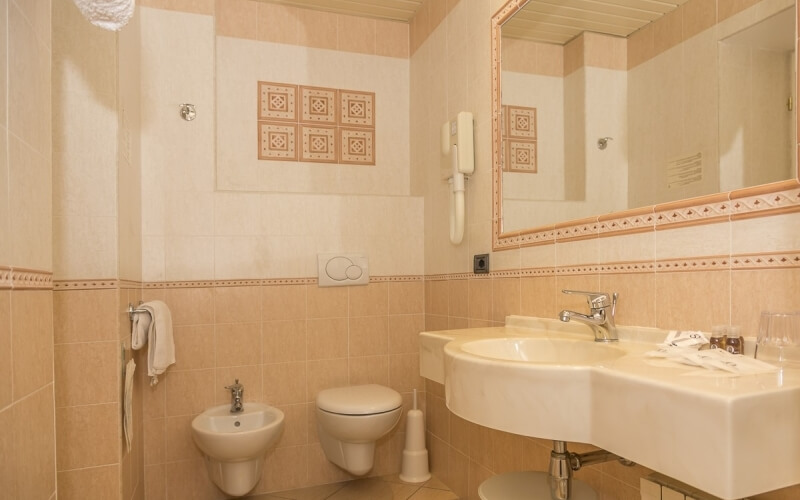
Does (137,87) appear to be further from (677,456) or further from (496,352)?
(677,456)

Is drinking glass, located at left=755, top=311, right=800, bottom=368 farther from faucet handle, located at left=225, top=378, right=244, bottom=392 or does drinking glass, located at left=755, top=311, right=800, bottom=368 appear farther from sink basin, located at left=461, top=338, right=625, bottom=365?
faucet handle, located at left=225, top=378, right=244, bottom=392

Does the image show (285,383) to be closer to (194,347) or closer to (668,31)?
(194,347)

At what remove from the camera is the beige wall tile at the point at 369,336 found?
9.46ft

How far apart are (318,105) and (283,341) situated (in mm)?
1322

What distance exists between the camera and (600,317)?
4.88 feet

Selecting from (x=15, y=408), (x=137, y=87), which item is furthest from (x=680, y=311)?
(x=137, y=87)

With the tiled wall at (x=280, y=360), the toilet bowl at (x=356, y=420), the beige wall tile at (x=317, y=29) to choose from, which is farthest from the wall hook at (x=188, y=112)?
the toilet bowl at (x=356, y=420)

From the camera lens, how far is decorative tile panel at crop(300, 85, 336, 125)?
3.00 m

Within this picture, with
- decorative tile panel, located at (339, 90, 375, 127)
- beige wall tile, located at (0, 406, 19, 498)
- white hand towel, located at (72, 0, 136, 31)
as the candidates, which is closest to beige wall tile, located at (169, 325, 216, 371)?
decorative tile panel, located at (339, 90, 375, 127)

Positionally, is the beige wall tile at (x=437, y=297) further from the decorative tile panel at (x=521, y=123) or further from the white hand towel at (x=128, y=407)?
the white hand towel at (x=128, y=407)

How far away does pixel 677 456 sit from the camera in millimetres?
822

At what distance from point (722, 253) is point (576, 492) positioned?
0.74 metres

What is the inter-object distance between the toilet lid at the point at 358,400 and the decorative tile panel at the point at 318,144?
49.9 inches

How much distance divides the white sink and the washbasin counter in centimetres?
131
